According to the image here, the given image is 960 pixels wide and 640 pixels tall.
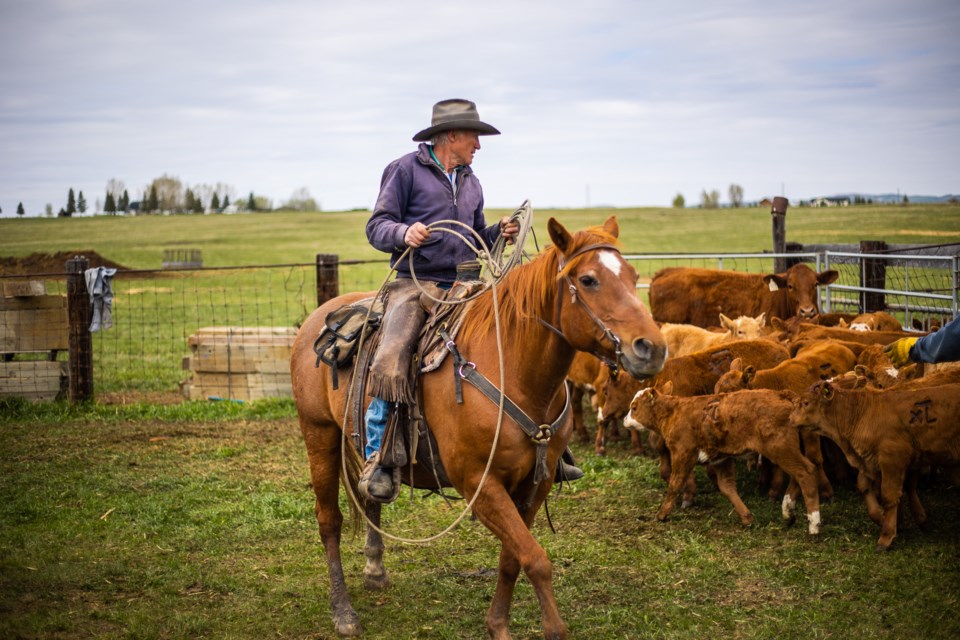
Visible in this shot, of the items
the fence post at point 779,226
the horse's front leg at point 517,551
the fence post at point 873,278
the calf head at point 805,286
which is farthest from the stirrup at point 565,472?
the fence post at point 779,226

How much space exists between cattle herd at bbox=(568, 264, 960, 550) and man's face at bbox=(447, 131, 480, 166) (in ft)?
6.06

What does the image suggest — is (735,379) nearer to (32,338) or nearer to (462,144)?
(462,144)

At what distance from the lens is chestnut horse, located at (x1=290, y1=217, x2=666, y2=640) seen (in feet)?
14.2

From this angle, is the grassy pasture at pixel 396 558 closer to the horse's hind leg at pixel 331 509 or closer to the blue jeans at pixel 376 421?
the horse's hind leg at pixel 331 509

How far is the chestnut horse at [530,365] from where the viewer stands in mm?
4340

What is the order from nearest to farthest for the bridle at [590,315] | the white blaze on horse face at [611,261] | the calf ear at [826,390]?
1. the bridle at [590,315]
2. the white blaze on horse face at [611,261]
3. the calf ear at [826,390]

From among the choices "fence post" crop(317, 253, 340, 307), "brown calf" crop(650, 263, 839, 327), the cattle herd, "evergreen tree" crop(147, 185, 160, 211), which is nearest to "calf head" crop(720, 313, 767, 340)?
the cattle herd

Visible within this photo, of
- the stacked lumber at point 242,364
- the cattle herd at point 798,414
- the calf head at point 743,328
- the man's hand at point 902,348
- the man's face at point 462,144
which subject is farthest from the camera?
the stacked lumber at point 242,364

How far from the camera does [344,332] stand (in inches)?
235

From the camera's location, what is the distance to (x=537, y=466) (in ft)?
15.9

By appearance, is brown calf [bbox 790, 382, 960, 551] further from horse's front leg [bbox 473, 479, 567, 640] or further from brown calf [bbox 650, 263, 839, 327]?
brown calf [bbox 650, 263, 839, 327]

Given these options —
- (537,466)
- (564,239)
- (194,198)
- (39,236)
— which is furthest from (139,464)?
(194,198)

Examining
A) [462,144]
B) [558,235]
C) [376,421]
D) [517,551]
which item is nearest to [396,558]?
[376,421]

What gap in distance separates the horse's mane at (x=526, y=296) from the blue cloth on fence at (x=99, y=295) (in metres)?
9.21
